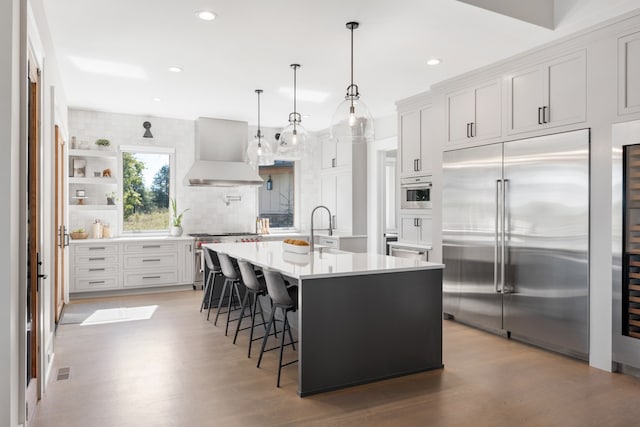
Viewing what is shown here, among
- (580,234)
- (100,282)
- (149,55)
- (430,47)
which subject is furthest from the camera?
(100,282)

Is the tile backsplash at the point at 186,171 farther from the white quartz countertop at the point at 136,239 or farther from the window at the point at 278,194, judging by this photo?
the white quartz countertop at the point at 136,239

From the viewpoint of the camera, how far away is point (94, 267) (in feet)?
21.0

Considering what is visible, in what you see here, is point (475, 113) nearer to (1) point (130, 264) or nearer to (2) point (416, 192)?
(2) point (416, 192)

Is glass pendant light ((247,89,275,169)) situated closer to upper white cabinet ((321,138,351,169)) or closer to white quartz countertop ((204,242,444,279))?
white quartz countertop ((204,242,444,279))

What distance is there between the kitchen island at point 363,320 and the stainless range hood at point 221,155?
3.43 metres

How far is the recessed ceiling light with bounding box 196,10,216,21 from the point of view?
3352mm

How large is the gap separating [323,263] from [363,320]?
0.61 meters

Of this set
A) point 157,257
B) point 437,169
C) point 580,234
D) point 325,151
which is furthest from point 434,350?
point 325,151

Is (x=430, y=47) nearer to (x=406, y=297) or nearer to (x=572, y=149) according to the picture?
(x=572, y=149)

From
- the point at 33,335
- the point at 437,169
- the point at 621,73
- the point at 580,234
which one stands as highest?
the point at 621,73

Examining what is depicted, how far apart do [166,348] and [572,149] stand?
157 inches

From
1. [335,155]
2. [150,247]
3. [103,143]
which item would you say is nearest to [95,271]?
[150,247]

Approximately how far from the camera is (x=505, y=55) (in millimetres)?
4238

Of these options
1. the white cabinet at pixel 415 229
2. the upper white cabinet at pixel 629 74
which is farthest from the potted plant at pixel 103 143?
the upper white cabinet at pixel 629 74
